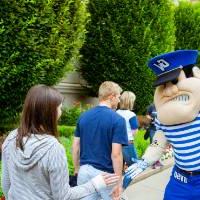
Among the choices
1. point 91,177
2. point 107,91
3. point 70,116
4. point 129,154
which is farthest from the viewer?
point 70,116

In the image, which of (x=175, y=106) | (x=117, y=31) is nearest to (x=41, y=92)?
(x=175, y=106)

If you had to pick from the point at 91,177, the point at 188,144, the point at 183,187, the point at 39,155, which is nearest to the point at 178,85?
the point at 188,144

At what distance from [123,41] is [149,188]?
5002 millimetres

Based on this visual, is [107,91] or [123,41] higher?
[123,41]

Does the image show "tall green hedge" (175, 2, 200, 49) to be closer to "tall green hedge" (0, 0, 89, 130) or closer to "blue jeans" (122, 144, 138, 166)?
"tall green hedge" (0, 0, 89, 130)

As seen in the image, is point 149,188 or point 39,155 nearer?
point 39,155

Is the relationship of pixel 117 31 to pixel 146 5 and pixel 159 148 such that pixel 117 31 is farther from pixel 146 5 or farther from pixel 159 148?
pixel 159 148

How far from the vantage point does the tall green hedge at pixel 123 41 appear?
1208cm

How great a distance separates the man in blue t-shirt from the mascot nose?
0.61 metres

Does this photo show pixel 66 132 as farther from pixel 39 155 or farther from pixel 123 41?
pixel 39 155

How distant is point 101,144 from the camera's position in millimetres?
4793

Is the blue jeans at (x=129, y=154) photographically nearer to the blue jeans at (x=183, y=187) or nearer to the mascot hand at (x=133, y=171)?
the mascot hand at (x=133, y=171)

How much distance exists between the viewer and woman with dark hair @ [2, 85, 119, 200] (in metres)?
3.07

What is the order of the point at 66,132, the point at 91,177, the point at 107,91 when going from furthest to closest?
the point at 66,132, the point at 107,91, the point at 91,177
